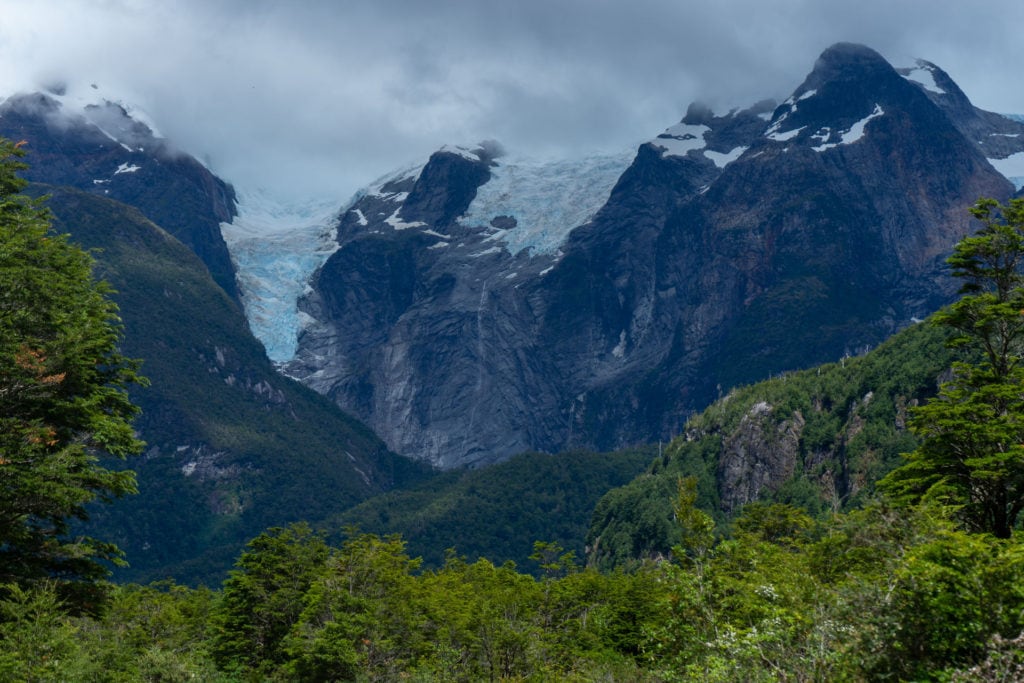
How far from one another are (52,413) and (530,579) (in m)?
43.3

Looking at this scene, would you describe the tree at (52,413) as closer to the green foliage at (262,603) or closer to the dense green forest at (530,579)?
the dense green forest at (530,579)

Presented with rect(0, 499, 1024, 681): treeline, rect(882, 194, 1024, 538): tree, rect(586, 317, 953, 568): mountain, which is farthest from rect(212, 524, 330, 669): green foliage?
rect(586, 317, 953, 568): mountain

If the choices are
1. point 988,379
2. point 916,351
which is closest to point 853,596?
point 988,379

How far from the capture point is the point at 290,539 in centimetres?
6919

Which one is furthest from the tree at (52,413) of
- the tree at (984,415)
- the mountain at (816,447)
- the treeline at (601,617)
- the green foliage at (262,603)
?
the mountain at (816,447)

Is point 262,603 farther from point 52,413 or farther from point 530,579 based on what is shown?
point 52,413

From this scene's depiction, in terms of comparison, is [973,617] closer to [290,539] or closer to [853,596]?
[853,596]

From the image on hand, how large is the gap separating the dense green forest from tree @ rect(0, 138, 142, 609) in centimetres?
11

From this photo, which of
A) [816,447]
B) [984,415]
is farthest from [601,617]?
[816,447]

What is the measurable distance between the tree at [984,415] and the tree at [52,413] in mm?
31315

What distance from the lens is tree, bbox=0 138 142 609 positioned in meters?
27.5

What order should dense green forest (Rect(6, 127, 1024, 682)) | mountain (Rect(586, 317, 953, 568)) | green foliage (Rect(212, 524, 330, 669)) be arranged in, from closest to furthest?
dense green forest (Rect(6, 127, 1024, 682))
green foliage (Rect(212, 524, 330, 669))
mountain (Rect(586, 317, 953, 568))

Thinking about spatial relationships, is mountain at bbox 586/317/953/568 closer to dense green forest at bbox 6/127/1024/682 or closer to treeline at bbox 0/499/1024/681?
treeline at bbox 0/499/1024/681

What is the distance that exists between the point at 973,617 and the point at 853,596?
112 inches
